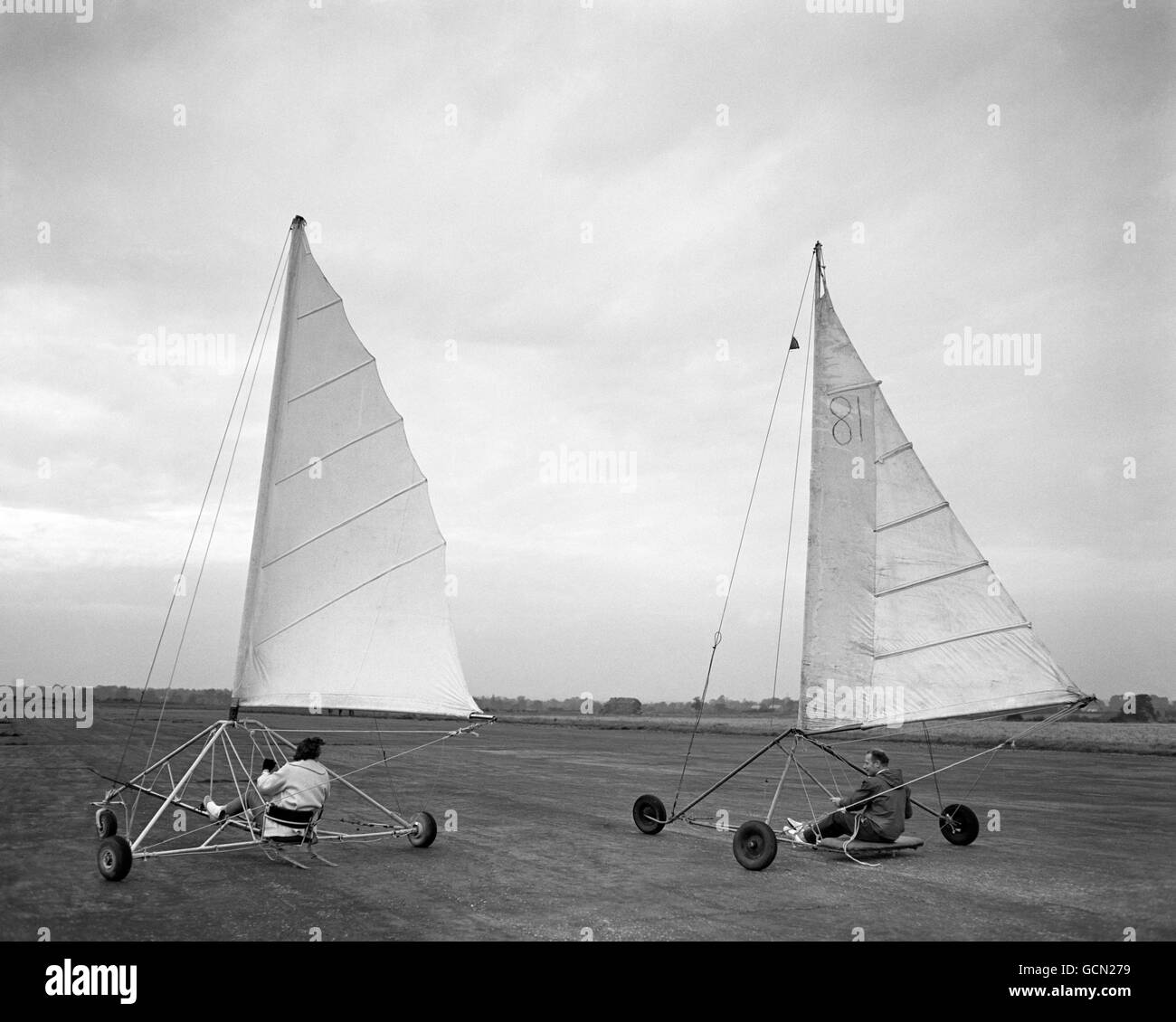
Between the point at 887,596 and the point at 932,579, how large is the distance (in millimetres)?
656

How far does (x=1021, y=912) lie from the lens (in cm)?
904

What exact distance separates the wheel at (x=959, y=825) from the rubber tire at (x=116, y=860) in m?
10.9

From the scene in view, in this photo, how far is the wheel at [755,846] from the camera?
11086 millimetres

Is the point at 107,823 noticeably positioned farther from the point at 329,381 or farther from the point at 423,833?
the point at 329,381

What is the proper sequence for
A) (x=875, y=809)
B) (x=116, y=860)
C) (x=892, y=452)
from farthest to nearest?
1. (x=892, y=452)
2. (x=875, y=809)
3. (x=116, y=860)

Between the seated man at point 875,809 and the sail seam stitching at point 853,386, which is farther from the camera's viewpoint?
the sail seam stitching at point 853,386

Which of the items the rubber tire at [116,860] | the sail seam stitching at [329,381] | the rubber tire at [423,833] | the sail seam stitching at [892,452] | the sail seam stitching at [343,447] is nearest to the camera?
the rubber tire at [116,860]

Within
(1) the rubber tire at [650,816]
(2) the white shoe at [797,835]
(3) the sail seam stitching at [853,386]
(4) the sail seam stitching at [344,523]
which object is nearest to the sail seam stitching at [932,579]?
(3) the sail seam stitching at [853,386]

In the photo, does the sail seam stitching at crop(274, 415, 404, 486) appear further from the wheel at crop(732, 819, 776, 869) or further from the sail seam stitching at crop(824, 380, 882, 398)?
the wheel at crop(732, 819, 776, 869)

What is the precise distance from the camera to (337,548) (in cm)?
1204

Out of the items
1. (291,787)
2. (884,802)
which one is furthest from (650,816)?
(291,787)

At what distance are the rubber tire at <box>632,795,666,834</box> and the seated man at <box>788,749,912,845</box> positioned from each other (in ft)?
8.04

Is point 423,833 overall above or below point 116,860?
below

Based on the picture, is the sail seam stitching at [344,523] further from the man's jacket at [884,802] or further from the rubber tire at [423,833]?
the man's jacket at [884,802]
